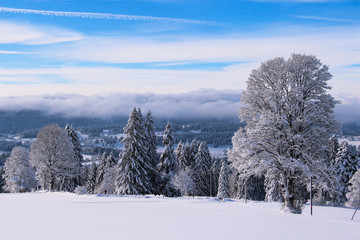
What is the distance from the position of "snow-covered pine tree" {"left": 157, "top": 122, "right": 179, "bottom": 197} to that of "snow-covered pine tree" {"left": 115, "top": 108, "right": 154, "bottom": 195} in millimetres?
2868

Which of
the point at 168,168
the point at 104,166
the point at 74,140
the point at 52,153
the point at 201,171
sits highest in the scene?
the point at 74,140

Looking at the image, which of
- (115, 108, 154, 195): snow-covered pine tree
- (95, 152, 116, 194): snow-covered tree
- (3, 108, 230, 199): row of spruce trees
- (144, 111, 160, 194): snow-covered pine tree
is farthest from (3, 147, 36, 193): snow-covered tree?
(115, 108, 154, 195): snow-covered pine tree

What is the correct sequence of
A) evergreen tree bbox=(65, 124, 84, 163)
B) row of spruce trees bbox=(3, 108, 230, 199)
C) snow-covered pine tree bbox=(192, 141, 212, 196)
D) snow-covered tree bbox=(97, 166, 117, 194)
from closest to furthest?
1. row of spruce trees bbox=(3, 108, 230, 199)
2. evergreen tree bbox=(65, 124, 84, 163)
3. snow-covered tree bbox=(97, 166, 117, 194)
4. snow-covered pine tree bbox=(192, 141, 212, 196)

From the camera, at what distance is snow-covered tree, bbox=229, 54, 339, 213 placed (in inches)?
805

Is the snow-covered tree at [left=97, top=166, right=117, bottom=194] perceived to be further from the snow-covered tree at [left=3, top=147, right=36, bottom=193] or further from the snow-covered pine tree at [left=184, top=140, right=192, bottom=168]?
the snow-covered pine tree at [left=184, top=140, right=192, bottom=168]

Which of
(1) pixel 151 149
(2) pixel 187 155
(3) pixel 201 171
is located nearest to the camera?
(1) pixel 151 149

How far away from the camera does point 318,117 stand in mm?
20422

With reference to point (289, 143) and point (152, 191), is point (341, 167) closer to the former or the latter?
point (152, 191)

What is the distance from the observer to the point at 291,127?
21.2 m

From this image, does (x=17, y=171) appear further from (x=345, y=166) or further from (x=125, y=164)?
(x=345, y=166)

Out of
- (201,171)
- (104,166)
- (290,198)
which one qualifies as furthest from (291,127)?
(104,166)

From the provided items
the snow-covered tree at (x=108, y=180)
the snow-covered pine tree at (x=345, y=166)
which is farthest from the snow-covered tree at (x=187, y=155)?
the snow-covered pine tree at (x=345, y=166)

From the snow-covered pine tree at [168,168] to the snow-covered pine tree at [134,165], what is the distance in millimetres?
2868

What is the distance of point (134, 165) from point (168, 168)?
7283 mm
